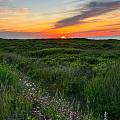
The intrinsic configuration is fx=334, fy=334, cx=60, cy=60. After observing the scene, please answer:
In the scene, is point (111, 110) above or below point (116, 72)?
below

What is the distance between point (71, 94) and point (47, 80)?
2.77 metres

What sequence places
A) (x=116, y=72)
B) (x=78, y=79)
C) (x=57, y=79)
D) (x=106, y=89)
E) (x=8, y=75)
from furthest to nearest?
(x=57, y=79)
(x=78, y=79)
(x=8, y=75)
(x=116, y=72)
(x=106, y=89)

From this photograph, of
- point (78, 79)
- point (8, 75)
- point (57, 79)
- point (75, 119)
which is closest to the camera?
point (75, 119)

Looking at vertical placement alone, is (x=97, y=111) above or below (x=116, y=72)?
below

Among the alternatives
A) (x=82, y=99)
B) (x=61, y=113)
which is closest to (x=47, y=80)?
(x=82, y=99)

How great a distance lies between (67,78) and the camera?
1324 centimetres

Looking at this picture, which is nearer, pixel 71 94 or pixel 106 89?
pixel 106 89

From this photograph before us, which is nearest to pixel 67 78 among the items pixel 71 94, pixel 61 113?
pixel 71 94

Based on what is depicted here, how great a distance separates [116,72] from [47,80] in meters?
4.94

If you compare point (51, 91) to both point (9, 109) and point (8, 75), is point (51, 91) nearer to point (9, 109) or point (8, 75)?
point (8, 75)

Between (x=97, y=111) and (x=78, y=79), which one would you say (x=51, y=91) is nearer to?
(x=78, y=79)

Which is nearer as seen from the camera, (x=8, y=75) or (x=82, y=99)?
(x=82, y=99)

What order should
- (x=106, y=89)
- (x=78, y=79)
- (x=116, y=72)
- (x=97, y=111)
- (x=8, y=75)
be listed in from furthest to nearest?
(x=78, y=79), (x=8, y=75), (x=116, y=72), (x=106, y=89), (x=97, y=111)

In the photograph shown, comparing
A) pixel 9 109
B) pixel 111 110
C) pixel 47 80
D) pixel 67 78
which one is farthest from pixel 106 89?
pixel 47 80
